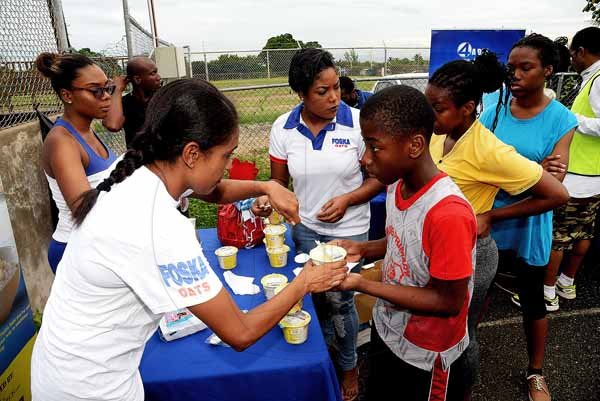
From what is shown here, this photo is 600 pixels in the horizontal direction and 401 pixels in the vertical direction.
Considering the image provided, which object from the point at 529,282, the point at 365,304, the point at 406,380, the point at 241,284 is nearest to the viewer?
the point at 406,380

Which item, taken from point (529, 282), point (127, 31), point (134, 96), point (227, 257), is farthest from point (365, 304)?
point (127, 31)

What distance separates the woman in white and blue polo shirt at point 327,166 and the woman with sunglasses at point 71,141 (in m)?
1.17

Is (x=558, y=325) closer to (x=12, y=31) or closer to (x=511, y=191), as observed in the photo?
(x=511, y=191)

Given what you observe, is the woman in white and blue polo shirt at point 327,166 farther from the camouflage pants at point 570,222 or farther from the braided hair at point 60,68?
the camouflage pants at point 570,222

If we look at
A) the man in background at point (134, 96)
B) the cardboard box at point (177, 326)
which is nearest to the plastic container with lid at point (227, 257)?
the cardboard box at point (177, 326)

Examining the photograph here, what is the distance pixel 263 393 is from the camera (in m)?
1.68

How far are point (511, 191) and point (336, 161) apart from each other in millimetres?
1033

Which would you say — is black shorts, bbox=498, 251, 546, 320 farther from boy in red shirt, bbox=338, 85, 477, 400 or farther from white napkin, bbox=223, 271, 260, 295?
white napkin, bbox=223, 271, 260, 295

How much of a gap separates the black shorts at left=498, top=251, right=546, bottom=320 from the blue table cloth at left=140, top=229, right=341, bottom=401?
1.42 m

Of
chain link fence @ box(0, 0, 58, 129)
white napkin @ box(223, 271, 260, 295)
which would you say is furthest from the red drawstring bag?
chain link fence @ box(0, 0, 58, 129)

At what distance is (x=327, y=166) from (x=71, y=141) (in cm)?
155

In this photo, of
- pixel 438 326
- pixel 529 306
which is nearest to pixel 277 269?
pixel 438 326

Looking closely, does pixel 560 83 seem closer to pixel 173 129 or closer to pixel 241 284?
pixel 241 284

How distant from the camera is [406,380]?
170cm
